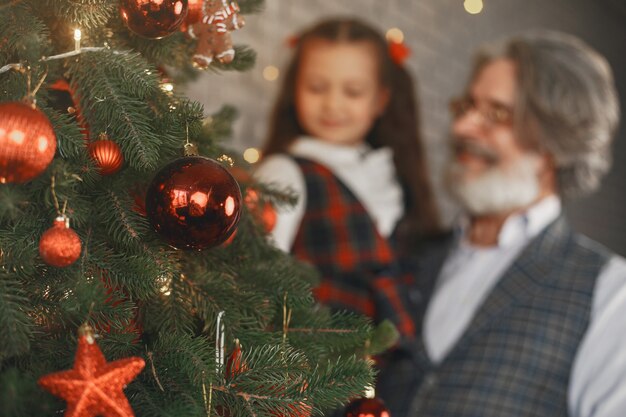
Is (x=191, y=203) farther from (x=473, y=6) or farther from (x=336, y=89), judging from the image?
(x=473, y=6)

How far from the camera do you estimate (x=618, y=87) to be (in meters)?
4.46

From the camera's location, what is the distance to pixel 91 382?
1.64ft

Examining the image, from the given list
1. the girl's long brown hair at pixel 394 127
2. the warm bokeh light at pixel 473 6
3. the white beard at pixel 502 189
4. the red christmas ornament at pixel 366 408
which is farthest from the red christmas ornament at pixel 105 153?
the warm bokeh light at pixel 473 6

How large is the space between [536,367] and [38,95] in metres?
1.07

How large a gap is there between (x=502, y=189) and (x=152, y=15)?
3.90 ft

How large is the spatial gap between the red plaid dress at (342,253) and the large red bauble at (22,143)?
0.99 metres

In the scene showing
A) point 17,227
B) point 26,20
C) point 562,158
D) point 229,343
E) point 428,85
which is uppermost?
point 26,20

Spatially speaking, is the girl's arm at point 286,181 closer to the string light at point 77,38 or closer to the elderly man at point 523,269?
the elderly man at point 523,269

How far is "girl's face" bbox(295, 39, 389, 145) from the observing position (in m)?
1.58

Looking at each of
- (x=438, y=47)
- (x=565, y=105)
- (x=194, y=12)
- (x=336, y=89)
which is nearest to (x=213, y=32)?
(x=194, y=12)

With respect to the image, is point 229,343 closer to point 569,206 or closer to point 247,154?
point 247,154

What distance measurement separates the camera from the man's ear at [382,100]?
175 centimetres

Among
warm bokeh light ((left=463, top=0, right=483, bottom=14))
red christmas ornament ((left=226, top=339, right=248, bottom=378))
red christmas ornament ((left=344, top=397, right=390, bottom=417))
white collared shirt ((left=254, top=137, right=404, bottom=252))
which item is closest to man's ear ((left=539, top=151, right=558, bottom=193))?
white collared shirt ((left=254, top=137, right=404, bottom=252))

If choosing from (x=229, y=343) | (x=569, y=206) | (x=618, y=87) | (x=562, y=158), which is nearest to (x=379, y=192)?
(x=562, y=158)
